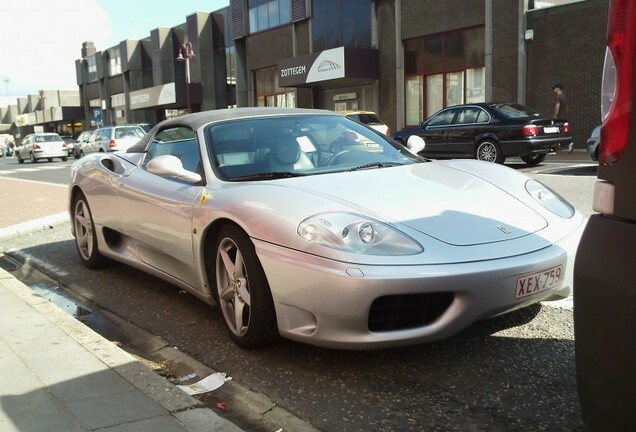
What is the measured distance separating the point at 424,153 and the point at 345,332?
41.2ft

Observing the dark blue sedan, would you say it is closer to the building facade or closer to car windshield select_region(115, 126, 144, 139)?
the building facade

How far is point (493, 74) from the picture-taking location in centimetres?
2150

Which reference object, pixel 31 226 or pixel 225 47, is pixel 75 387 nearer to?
pixel 31 226

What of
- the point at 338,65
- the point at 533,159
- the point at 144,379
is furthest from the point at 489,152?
the point at 338,65

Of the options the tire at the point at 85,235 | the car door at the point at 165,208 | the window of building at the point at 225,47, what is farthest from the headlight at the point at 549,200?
the window of building at the point at 225,47

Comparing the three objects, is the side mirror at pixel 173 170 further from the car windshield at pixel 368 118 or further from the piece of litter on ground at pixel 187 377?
the car windshield at pixel 368 118

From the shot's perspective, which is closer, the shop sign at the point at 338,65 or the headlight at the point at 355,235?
the headlight at the point at 355,235

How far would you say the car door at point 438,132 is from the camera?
1430cm

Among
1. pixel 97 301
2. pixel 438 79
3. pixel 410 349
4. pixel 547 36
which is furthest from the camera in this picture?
pixel 438 79

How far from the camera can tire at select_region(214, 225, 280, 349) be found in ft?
10.6

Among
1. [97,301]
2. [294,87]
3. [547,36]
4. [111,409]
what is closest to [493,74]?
[547,36]

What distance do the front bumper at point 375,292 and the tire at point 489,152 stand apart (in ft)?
34.9

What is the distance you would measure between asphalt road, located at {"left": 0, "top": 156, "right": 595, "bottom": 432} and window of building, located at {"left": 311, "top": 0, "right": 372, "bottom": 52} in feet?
79.8

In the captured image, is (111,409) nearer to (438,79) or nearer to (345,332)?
(345,332)
